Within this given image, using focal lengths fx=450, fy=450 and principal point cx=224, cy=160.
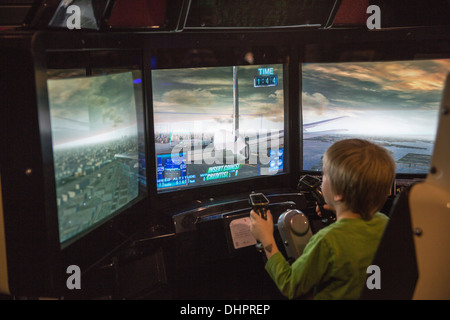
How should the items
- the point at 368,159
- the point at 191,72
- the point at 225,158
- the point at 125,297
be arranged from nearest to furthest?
1. the point at 368,159
2. the point at 125,297
3. the point at 191,72
4. the point at 225,158

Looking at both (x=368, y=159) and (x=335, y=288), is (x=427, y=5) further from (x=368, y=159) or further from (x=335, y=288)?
(x=335, y=288)

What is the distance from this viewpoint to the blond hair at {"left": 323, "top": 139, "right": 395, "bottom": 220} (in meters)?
1.48

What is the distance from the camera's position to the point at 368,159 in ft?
4.88

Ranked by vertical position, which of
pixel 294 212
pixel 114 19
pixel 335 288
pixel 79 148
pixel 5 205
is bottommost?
pixel 335 288

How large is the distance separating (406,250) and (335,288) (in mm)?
295

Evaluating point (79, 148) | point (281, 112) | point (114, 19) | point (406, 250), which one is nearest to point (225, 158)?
point (281, 112)

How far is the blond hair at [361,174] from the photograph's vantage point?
1.48 metres

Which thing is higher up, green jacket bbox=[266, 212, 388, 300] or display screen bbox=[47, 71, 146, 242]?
display screen bbox=[47, 71, 146, 242]

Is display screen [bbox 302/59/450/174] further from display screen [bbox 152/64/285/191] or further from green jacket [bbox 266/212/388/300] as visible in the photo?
green jacket [bbox 266/212/388/300]

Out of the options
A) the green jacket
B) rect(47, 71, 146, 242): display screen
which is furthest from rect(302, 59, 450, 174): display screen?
the green jacket

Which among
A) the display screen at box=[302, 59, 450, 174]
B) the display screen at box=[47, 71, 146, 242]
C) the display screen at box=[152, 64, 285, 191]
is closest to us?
the display screen at box=[47, 71, 146, 242]

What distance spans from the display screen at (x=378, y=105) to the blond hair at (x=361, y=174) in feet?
3.99

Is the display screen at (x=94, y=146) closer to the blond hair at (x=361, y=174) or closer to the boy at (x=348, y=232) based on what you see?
the boy at (x=348, y=232)

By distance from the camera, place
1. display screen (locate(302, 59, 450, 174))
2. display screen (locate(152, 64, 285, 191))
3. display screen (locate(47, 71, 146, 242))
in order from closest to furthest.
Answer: display screen (locate(47, 71, 146, 242))
display screen (locate(152, 64, 285, 191))
display screen (locate(302, 59, 450, 174))
